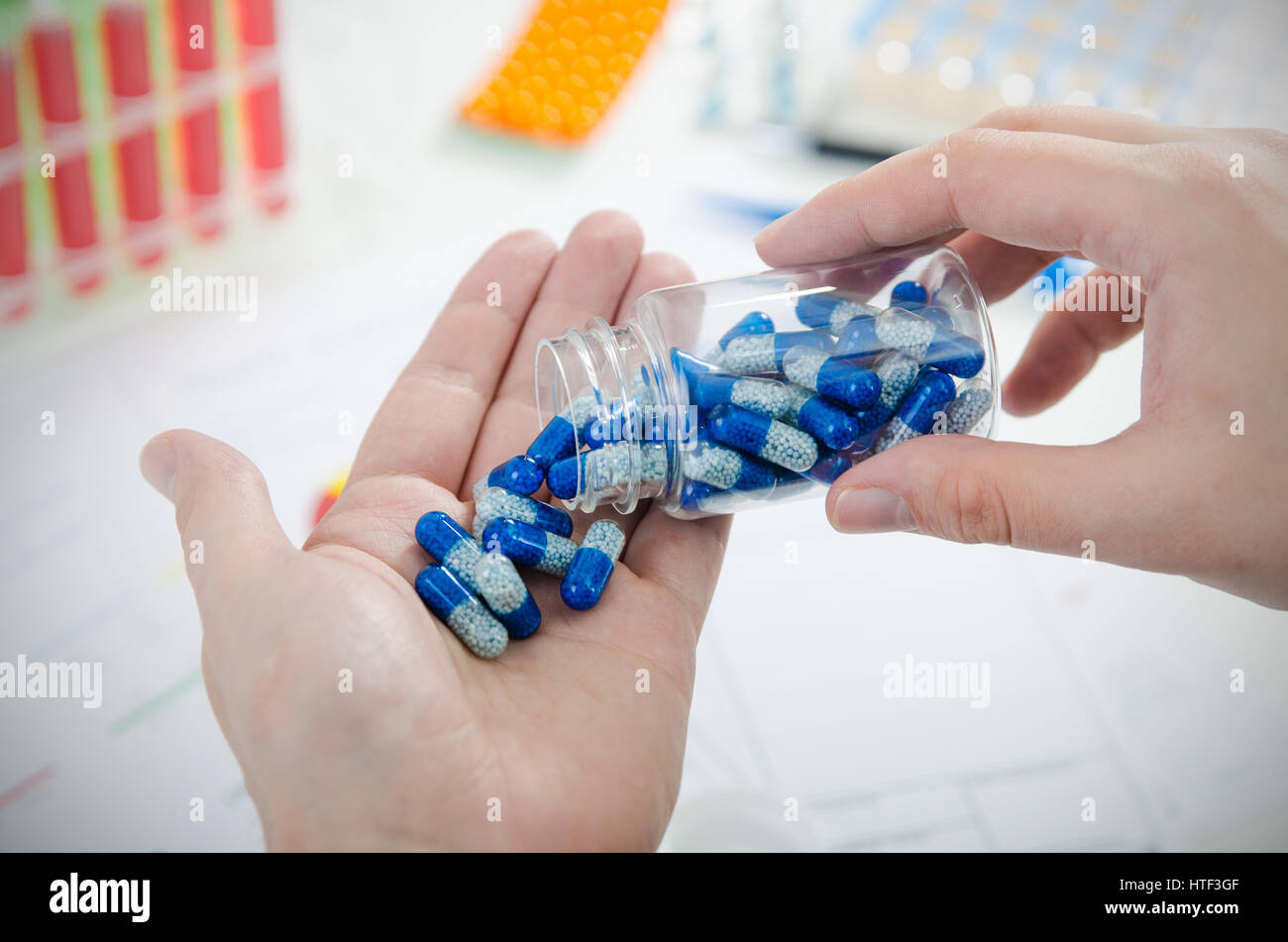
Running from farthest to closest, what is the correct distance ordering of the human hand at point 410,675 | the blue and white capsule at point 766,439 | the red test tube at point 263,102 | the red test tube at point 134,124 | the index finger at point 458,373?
the red test tube at point 263,102, the red test tube at point 134,124, the index finger at point 458,373, the blue and white capsule at point 766,439, the human hand at point 410,675

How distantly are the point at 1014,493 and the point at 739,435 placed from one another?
1.66ft

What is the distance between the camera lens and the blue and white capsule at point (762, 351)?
75.2 inches

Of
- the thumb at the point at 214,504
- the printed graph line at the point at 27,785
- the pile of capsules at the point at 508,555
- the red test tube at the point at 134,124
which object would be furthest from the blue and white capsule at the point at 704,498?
the red test tube at the point at 134,124

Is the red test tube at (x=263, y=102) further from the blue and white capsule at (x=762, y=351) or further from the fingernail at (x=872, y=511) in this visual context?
the fingernail at (x=872, y=511)

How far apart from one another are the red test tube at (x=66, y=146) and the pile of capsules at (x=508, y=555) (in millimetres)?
1437

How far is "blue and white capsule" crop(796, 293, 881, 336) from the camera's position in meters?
1.97

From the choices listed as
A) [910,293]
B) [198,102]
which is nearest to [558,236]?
[198,102]

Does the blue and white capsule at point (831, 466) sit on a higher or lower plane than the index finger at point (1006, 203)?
lower

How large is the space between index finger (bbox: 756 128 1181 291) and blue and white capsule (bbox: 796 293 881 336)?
0.10 m

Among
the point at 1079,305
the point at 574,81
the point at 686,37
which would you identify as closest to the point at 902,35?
the point at 686,37

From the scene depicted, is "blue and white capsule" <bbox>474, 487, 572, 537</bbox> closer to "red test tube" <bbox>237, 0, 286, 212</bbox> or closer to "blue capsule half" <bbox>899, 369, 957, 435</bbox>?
"blue capsule half" <bbox>899, 369, 957, 435</bbox>

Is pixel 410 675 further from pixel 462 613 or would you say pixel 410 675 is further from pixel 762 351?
pixel 762 351

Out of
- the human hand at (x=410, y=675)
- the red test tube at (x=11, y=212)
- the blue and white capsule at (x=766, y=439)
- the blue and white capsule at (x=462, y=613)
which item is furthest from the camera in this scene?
the red test tube at (x=11, y=212)

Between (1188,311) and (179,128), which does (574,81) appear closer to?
(179,128)
